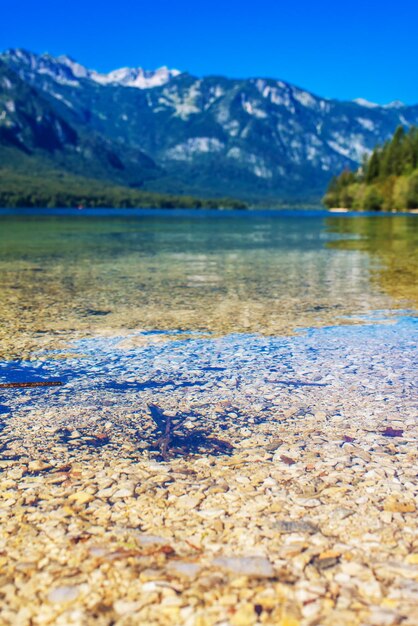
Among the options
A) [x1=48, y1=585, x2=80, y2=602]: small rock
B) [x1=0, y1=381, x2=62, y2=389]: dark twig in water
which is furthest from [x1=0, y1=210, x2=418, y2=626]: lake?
[x1=0, y1=381, x2=62, y2=389]: dark twig in water

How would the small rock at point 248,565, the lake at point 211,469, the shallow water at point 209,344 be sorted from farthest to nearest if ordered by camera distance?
the shallow water at point 209,344 < the small rock at point 248,565 < the lake at point 211,469

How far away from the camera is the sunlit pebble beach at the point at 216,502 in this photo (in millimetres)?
4895

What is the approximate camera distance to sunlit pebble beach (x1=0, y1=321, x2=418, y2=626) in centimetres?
489

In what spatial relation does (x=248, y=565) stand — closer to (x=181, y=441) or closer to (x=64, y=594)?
(x=64, y=594)

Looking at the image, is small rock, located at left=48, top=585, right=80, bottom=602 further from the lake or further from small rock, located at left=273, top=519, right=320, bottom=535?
small rock, located at left=273, top=519, right=320, bottom=535

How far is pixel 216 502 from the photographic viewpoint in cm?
647

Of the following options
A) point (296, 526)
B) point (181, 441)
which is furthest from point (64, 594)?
point (181, 441)

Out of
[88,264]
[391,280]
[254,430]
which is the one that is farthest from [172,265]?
[254,430]

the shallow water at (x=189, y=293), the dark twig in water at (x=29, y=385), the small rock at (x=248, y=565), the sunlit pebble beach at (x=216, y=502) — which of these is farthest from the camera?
the shallow water at (x=189, y=293)

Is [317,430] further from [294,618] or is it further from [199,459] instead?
[294,618]

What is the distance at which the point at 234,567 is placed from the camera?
17.4 feet

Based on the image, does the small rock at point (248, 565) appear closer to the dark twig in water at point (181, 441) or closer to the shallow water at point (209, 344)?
the dark twig in water at point (181, 441)

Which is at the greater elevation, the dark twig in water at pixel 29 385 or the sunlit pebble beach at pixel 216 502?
the dark twig in water at pixel 29 385

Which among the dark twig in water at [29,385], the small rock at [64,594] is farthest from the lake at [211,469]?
the dark twig in water at [29,385]
